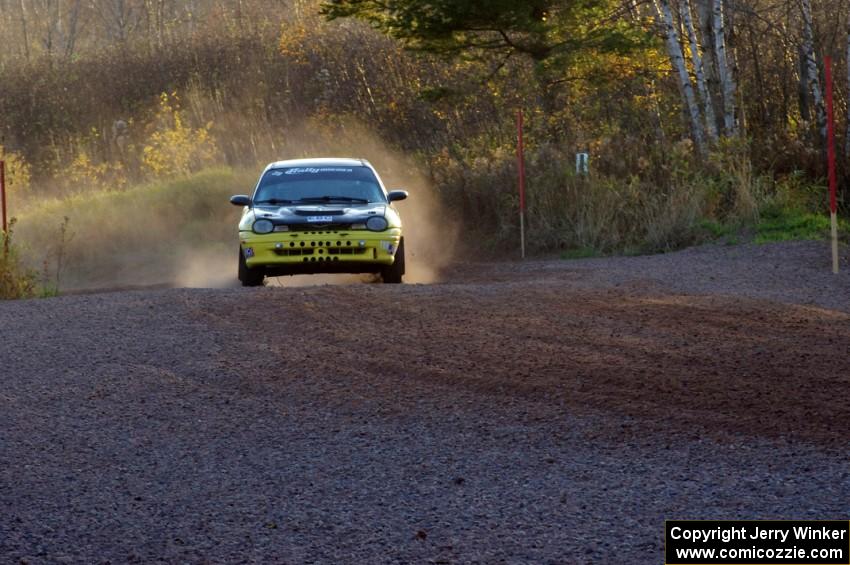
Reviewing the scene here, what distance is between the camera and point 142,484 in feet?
22.1

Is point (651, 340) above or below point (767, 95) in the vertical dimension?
below

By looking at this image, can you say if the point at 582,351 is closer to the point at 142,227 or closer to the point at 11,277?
the point at 11,277

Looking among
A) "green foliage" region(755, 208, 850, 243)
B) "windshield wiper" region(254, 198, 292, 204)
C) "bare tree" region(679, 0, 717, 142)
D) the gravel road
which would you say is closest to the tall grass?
"windshield wiper" region(254, 198, 292, 204)

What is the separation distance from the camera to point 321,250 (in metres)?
15.1

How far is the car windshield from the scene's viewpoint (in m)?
16.2

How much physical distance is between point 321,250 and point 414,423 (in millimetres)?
7363

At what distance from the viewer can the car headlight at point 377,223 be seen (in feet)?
50.0

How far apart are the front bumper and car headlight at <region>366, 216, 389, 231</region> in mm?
58

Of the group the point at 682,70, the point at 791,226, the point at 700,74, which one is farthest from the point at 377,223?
the point at 700,74

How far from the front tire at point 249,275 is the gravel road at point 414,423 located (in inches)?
74.7

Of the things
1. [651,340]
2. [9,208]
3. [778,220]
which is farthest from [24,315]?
[9,208]

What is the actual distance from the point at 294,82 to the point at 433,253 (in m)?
18.2

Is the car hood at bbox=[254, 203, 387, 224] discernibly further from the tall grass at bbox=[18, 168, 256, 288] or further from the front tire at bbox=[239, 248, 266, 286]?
the tall grass at bbox=[18, 168, 256, 288]

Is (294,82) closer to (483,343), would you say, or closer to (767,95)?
(767,95)
